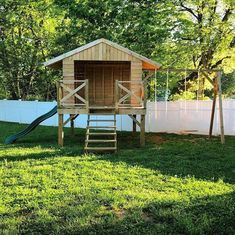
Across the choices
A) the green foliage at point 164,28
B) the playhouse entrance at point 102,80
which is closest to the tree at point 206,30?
the green foliage at point 164,28

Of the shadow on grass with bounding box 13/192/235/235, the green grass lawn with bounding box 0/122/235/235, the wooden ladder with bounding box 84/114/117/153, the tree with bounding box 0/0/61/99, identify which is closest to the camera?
the shadow on grass with bounding box 13/192/235/235

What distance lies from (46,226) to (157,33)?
44.5 ft

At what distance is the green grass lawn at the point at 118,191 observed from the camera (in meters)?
4.59

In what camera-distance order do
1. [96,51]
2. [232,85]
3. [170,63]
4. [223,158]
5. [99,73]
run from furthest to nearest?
[232,85] → [170,63] → [99,73] → [96,51] → [223,158]

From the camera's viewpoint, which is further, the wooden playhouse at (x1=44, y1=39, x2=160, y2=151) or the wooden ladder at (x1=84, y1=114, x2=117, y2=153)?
the wooden playhouse at (x1=44, y1=39, x2=160, y2=151)

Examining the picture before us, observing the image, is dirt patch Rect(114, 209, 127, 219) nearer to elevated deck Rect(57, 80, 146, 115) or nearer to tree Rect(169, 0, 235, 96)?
elevated deck Rect(57, 80, 146, 115)

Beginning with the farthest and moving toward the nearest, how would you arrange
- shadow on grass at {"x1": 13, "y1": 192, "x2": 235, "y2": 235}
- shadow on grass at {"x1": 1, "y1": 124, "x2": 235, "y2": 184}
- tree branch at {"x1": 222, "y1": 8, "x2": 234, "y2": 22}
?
tree branch at {"x1": 222, "y1": 8, "x2": 234, "y2": 22} < shadow on grass at {"x1": 1, "y1": 124, "x2": 235, "y2": 184} < shadow on grass at {"x1": 13, "y1": 192, "x2": 235, "y2": 235}

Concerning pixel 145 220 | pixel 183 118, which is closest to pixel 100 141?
pixel 145 220

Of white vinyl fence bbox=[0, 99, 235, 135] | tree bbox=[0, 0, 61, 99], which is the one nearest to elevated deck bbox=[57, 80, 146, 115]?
white vinyl fence bbox=[0, 99, 235, 135]

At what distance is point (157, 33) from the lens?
1691cm

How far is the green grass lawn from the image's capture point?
4.59 metres

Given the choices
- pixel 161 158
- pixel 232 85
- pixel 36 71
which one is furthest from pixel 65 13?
pixel 232 85

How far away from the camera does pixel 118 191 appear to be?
6.06m

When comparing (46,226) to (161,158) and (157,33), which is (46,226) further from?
(157,33)
